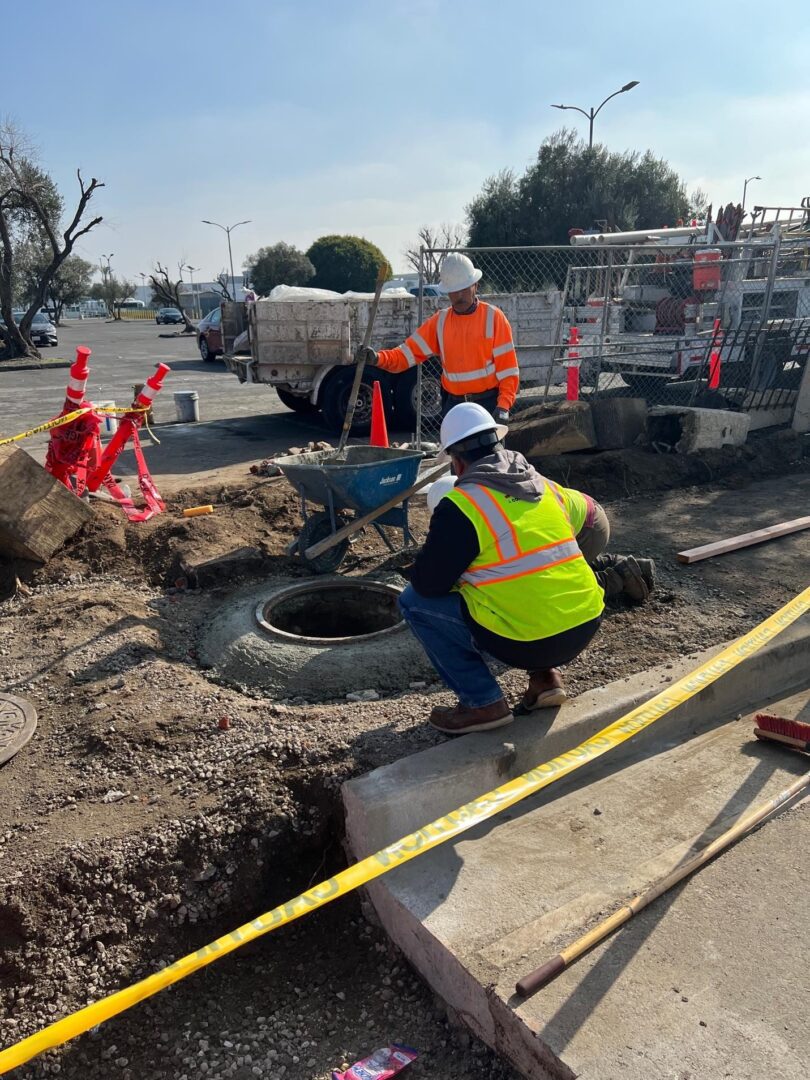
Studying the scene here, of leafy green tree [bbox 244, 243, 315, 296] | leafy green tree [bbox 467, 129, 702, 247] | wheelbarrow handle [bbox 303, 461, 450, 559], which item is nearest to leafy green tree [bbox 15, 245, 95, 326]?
leafy green tree [bbox 244, 243, 315, 296]

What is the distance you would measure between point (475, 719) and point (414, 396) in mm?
8255

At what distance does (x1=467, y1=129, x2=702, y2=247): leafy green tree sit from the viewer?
33906 mm

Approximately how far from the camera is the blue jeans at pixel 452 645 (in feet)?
10.8

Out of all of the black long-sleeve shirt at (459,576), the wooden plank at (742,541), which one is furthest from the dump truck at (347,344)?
the black long-sleeve shirt at (459,576)

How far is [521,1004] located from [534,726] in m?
1.31

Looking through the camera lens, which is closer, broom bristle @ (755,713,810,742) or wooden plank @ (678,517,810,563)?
broom bristle @ (755,713,810,742)

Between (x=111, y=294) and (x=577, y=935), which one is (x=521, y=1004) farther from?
(x=111, y=294)

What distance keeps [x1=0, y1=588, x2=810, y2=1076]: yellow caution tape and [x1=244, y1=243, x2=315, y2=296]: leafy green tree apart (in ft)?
128

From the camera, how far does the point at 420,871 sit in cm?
278

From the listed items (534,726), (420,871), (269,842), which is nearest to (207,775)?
(269,842)

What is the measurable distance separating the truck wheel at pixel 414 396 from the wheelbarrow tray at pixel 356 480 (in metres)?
5.50

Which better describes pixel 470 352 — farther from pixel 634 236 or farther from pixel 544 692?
pixel 634 236

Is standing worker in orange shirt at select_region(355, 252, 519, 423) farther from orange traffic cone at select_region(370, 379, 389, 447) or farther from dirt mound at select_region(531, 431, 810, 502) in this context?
dirt mound at select_region(531, 431, 810, 502)

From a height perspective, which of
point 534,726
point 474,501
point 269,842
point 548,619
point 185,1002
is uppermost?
point 474,501
